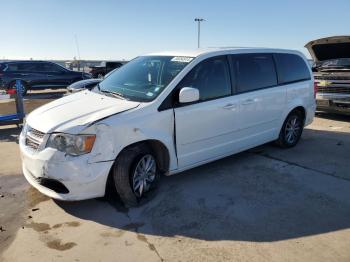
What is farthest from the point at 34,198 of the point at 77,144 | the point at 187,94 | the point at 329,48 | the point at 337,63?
the point at 337,63

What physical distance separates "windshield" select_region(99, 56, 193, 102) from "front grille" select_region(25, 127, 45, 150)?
116 cm

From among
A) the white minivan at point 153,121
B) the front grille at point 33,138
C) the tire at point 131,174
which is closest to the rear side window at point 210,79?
the white minivan at point 153,121

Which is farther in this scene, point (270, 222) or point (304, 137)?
point (304, 137)

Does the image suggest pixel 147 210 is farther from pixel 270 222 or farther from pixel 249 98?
pixel 249 98

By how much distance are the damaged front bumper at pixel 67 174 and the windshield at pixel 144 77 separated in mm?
1082

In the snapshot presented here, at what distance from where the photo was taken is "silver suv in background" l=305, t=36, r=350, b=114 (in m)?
9.38

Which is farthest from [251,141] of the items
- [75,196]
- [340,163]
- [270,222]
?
[75,196]

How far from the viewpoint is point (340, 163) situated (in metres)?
6.07

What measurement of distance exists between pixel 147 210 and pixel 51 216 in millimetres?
1065

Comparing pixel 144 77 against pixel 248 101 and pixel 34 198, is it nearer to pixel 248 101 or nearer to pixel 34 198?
pixel 248 101

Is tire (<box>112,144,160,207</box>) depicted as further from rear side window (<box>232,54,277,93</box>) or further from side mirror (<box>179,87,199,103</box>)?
rear side window (<box>232,54,277,93</box>)

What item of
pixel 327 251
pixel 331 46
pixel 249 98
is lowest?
pixel 327 251

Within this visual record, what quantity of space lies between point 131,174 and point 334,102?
7.04 m

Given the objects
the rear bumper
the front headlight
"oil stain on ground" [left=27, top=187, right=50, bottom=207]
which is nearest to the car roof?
the front headlight
